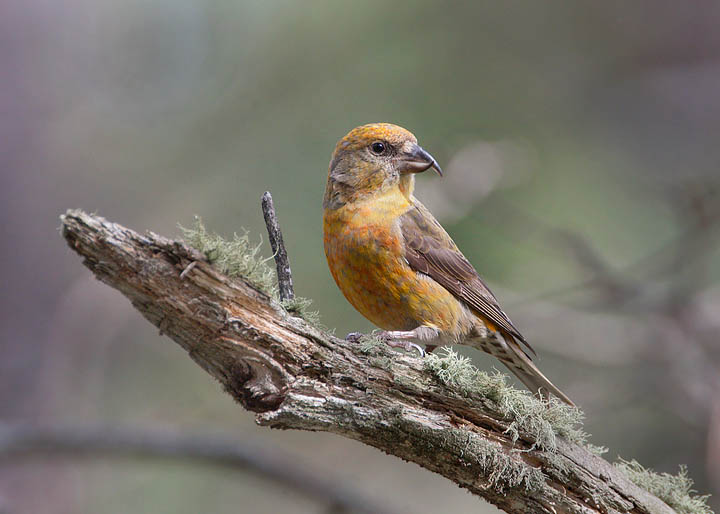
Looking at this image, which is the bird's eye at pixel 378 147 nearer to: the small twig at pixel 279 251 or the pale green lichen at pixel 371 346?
the small twig at pixel 279 251

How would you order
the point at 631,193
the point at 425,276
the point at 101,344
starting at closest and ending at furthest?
the point at 425,276, the point at 101,344, the point at 631,193

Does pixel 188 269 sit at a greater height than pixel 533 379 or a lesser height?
lesser

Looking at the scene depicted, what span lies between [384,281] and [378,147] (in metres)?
0.82

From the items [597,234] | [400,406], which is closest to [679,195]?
[597,234]

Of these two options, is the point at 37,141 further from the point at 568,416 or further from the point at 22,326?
the point at 568,416

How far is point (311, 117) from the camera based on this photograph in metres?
9.05

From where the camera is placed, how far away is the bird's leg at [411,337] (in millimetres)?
3462

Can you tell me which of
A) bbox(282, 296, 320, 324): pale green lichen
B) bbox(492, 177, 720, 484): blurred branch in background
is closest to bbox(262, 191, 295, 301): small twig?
bbox(282, 296, 320, 324): pale green lichen

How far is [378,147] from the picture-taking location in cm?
414

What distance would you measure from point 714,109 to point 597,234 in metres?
2.49

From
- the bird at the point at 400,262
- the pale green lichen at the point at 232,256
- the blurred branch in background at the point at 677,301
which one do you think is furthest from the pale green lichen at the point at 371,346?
the blurred branch in background at the point at 677,301

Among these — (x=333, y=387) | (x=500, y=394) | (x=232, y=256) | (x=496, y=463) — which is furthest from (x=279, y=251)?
(x=496, y=463)

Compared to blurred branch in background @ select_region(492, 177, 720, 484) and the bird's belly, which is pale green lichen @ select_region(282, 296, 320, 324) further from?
blurred branch in background @ select_region(492, 177, 720, 484)

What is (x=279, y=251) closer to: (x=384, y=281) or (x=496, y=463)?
(x=384, y=281)
